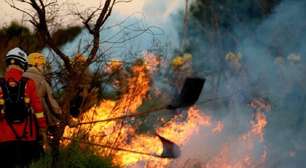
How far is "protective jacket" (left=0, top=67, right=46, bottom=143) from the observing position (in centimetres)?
773

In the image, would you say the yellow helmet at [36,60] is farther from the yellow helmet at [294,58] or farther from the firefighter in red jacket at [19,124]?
the yellow helmet at [294,58]

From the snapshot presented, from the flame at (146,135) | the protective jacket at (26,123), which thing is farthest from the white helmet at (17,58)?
the flame at (146,135)

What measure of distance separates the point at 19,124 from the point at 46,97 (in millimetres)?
834

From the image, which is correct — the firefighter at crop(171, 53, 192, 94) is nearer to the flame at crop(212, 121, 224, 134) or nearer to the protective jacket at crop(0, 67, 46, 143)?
the flame at crop(212, 121, 224, 134)

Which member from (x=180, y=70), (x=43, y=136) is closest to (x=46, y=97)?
(x=43, y=136)

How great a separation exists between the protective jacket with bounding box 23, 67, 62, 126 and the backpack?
729 millimetres

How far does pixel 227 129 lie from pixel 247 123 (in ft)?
1.42

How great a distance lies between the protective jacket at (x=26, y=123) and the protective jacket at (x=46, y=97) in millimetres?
614

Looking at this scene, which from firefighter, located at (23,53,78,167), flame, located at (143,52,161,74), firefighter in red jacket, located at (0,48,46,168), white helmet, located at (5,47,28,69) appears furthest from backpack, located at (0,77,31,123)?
flame, located at (143,52,161,74)

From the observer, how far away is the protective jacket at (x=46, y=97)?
8.48m

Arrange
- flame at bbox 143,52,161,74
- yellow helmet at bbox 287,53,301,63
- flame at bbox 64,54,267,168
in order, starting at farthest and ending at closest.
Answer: yellow helmet at bbox 287,53,301,63
flame at bbox 143,52,161,74
flame at bbox 64,54,267,168

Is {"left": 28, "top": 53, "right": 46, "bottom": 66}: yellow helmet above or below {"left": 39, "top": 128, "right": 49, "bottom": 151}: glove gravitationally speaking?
above

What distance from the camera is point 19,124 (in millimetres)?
7809

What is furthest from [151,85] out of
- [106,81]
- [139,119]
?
[106,81]
